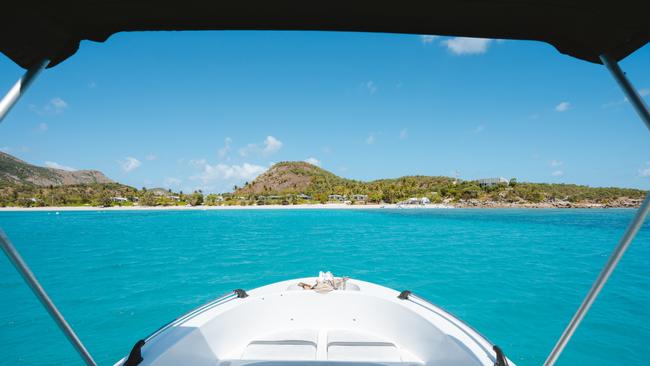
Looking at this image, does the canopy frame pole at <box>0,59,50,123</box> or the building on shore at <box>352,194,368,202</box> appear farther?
the building on shore at <box>352,194,368,202</box>

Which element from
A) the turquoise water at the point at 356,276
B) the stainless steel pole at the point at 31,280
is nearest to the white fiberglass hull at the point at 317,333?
the stainless steel pole at the point at 31,280

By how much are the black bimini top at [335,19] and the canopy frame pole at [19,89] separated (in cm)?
10

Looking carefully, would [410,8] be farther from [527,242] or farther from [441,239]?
[527,242]

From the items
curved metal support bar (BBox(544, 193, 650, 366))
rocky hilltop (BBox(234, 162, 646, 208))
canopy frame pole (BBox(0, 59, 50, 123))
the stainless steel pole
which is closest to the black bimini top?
canopy frame pole (BBox(0, 59, 50, 123))

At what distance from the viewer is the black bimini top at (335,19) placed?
1276 mm

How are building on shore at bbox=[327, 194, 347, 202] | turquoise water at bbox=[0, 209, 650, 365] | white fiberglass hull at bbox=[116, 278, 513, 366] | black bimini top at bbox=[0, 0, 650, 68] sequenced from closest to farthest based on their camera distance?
black bimini top at bbox=[0, 0, 650, 68]
white fiberglass hull at bbox=[116, 278, 513, 366]
turquoise water at bbox=[0, 209, 650, 365]
building on shore at bbox=[327, 194, 347, 202]

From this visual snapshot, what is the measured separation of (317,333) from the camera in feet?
11.8

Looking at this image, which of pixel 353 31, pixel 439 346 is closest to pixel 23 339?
pixel 439 346

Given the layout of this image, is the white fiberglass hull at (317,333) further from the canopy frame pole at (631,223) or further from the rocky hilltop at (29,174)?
the rocky hilltop at (29,174)

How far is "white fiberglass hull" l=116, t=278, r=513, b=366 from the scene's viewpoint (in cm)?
247

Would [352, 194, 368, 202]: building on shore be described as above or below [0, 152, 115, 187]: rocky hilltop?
below

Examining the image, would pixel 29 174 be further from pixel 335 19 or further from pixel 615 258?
pixel 615 258

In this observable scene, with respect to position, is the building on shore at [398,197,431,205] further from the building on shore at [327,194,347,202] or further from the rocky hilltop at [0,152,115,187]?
the rocky hilltop at [0,152,115,187]

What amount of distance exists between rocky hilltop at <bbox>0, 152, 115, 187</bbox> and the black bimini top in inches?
4803
